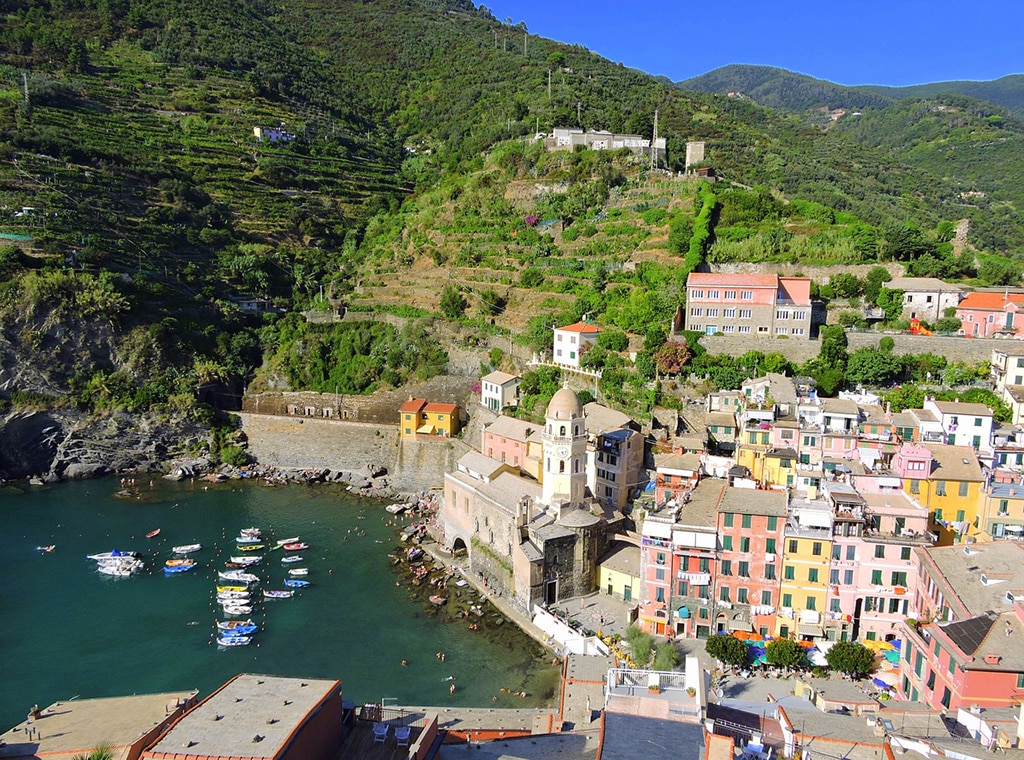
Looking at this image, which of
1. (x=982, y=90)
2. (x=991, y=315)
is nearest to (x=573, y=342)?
(x=991, y=315)

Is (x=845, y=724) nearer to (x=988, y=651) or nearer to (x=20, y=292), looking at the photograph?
(x=988, y=651)

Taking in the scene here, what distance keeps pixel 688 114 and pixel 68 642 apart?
209 feet

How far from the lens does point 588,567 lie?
24.3 m

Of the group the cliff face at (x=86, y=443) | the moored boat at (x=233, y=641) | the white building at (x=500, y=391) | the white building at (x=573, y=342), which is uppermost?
the white building at (x=573, y=342)

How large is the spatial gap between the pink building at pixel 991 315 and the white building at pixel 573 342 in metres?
15.8

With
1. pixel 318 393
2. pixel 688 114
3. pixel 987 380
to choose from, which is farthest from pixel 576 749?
pixel 688 114

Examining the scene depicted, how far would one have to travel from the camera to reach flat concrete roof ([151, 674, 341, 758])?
40.0ft

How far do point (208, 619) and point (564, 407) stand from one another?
47.3 ft

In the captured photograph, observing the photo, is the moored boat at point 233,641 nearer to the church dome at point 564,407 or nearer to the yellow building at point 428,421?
the church dome at point 564,407

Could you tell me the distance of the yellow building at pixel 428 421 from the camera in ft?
122

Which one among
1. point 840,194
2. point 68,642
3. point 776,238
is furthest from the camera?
point 840,194

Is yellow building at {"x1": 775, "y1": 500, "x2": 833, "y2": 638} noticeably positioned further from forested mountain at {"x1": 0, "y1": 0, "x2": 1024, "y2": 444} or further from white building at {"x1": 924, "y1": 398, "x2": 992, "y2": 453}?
forested mountain at {"x1": 0, "y1": 0, "x2": 1024, "y2": 444}

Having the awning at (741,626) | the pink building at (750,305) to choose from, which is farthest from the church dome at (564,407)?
the pink building at (750,305)

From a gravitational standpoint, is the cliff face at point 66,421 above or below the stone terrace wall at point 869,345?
below
